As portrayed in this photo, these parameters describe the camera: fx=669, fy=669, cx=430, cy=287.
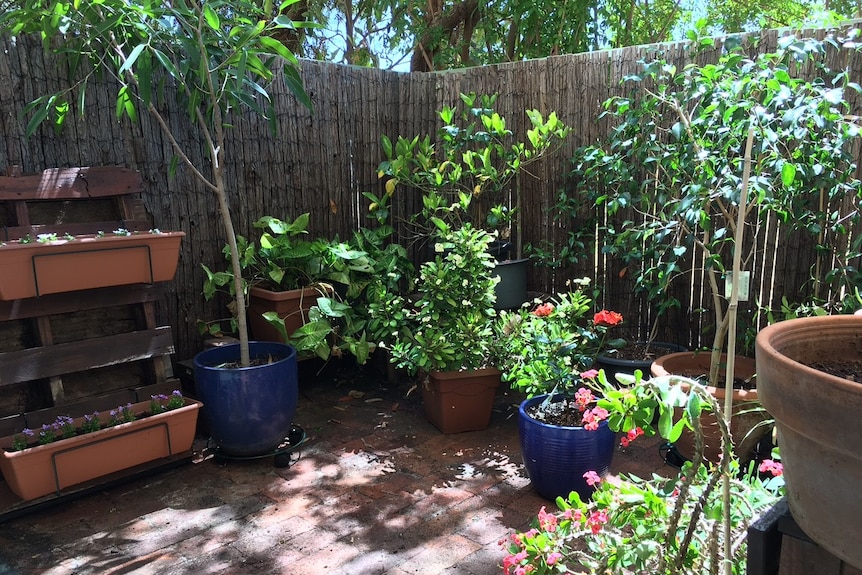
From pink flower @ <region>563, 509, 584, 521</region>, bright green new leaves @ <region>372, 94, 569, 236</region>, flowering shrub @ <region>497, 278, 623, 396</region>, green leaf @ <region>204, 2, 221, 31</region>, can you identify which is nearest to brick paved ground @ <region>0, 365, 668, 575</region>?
flowering shrub @ <region>497, 278, 623, 396</region>

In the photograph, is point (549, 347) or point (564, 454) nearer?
point (564, 454)

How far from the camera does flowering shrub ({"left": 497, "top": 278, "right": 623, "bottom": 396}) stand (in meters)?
2.73

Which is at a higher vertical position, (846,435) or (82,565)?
(846,435)

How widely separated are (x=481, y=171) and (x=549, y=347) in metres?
1.20

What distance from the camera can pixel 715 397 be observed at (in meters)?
2.37

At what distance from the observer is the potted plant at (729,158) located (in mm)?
2072

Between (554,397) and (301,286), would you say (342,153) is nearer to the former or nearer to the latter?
(301,286)

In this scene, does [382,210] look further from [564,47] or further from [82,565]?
[564,47]

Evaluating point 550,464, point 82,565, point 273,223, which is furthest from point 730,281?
point 273,223

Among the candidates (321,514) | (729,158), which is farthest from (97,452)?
(729,158)

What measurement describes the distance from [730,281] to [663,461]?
156 centimetres

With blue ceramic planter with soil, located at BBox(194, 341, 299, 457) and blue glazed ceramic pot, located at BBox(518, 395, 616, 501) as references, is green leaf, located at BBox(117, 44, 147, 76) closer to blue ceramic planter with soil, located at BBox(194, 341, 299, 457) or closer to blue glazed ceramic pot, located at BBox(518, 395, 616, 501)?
blue ceramic planter with soil, located at BBox(194, 341, 299, 457)

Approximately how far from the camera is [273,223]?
3465mm

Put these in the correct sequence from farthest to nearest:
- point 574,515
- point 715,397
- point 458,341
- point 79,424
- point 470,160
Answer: point 470,160 < point 458,341 < point 79,424 < point 715,397 < point 574,515
